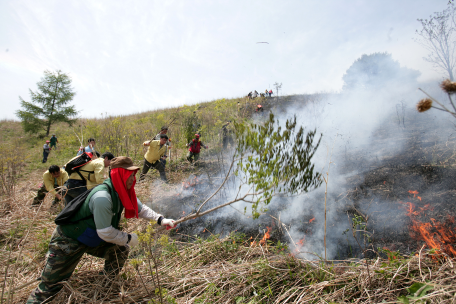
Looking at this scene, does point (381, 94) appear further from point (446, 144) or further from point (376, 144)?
point (446, 144)

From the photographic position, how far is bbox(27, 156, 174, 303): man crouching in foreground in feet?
7.15

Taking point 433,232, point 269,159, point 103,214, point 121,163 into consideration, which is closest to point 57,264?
point 103,214

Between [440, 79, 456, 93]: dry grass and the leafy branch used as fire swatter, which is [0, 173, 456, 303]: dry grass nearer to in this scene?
the leafy branch used as fire swatter

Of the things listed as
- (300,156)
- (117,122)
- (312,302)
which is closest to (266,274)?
(312,302)

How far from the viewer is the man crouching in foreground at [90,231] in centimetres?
218

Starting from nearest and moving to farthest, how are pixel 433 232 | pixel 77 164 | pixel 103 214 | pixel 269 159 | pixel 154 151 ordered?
pixel 103 214
pixel 269 159
pixel 433 232
pixel 77 164
pixel 154 151

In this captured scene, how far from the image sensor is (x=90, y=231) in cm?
226

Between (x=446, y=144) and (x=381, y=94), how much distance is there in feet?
21.9

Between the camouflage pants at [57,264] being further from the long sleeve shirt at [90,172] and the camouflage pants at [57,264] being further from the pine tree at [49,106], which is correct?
the pine tree at [49,106]

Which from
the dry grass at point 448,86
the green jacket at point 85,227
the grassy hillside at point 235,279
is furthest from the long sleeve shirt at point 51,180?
the dry grass at point 448,86

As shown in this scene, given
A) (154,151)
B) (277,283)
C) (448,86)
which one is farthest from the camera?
(154,151)

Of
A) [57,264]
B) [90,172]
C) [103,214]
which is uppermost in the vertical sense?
[90,172]

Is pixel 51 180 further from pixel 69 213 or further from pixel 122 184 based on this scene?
pixel 122 184

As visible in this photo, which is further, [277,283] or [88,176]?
[88,176]
